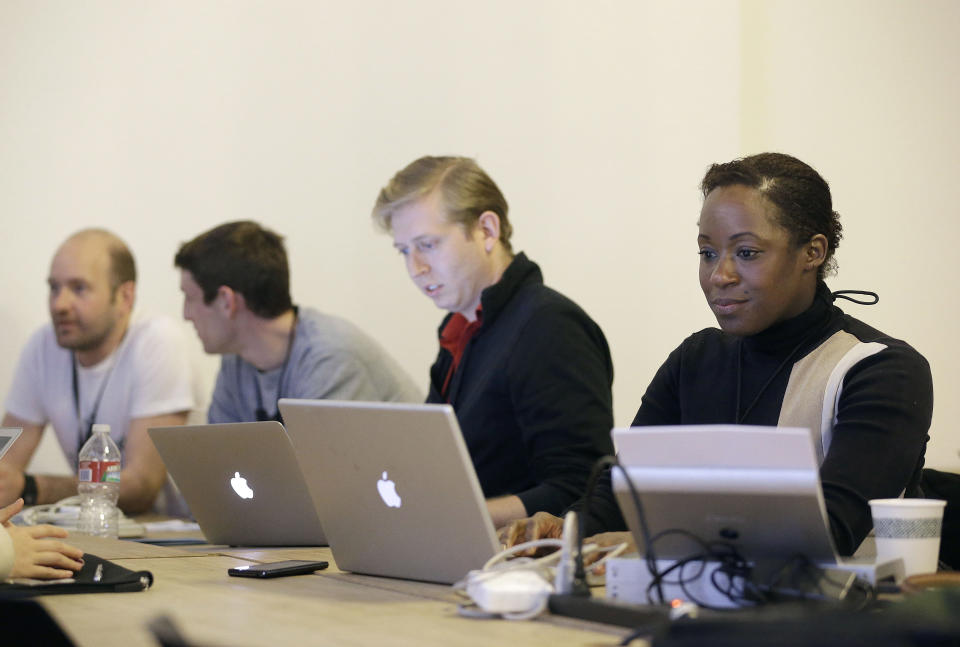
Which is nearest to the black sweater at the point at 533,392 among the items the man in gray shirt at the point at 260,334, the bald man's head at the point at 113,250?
the man in gray shirt at the point at 260,334

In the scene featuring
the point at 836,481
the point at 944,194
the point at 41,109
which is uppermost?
the point at 41,109

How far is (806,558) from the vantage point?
4.10 ft

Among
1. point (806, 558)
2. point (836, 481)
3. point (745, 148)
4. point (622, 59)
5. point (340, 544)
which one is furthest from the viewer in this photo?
point (622, 59)

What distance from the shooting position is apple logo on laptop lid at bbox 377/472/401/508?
1529 mm

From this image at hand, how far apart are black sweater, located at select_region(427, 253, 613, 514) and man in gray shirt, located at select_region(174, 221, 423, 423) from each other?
668 mm

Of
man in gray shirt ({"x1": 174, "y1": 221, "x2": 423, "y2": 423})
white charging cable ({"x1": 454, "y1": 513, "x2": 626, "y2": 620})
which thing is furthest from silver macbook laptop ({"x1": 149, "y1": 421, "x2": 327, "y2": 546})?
man in gray shirt ({"x1": 174, "y1": 221, "x2": 423, "y2": 423})

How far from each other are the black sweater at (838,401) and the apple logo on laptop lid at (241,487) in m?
0.64

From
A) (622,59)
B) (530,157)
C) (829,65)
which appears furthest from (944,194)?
(530,157)

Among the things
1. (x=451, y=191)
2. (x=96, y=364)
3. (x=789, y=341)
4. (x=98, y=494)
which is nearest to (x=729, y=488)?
(x=789, y=341)

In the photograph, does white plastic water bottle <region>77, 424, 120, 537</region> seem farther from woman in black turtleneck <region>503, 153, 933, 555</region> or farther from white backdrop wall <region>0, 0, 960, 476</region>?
white backdrop wall <region>0, 0, 960, 476</region>

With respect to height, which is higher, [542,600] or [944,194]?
[944,194]

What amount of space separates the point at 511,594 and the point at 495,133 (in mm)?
2750

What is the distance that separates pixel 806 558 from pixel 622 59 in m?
2.61

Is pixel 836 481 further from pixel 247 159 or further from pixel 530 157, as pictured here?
pixel 247 159
